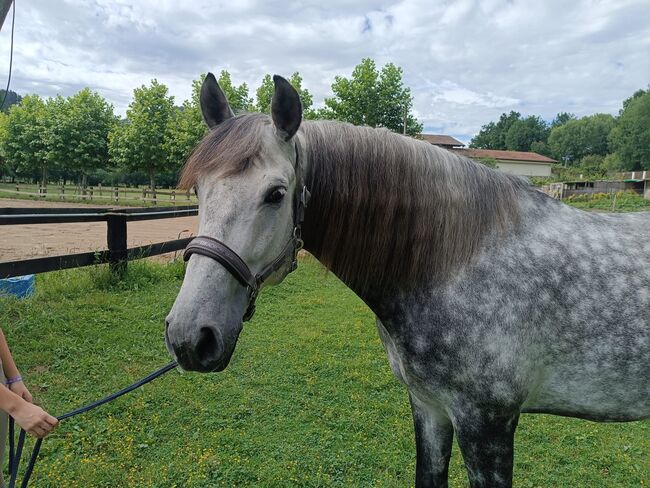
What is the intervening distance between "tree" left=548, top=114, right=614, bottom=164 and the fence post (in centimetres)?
9674

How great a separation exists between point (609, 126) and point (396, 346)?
107004 mm

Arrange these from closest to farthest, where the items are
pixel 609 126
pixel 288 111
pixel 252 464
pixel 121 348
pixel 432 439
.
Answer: pixel 288 111 < pixel 432 439 < pixel 252 464 < pixel 121 348 < pixel 609 126

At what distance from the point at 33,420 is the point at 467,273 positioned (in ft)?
5.89

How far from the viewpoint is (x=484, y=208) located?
1.85 metres

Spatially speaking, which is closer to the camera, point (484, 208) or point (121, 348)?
point (484, 208)

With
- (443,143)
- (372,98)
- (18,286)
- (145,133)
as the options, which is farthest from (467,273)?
(145,133)

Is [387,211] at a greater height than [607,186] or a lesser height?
lesser

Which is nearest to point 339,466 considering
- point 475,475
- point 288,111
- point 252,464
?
point 252,464

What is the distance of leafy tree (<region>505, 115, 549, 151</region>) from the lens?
99125 mm

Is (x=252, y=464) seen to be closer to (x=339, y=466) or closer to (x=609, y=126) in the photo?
(x=339, y=466)

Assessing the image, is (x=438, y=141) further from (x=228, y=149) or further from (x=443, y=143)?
(x=228, y=149)

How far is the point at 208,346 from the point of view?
132 centimetres

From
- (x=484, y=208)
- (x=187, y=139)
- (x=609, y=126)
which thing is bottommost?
(x=484, y=208)

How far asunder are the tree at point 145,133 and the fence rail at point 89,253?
22831mm
